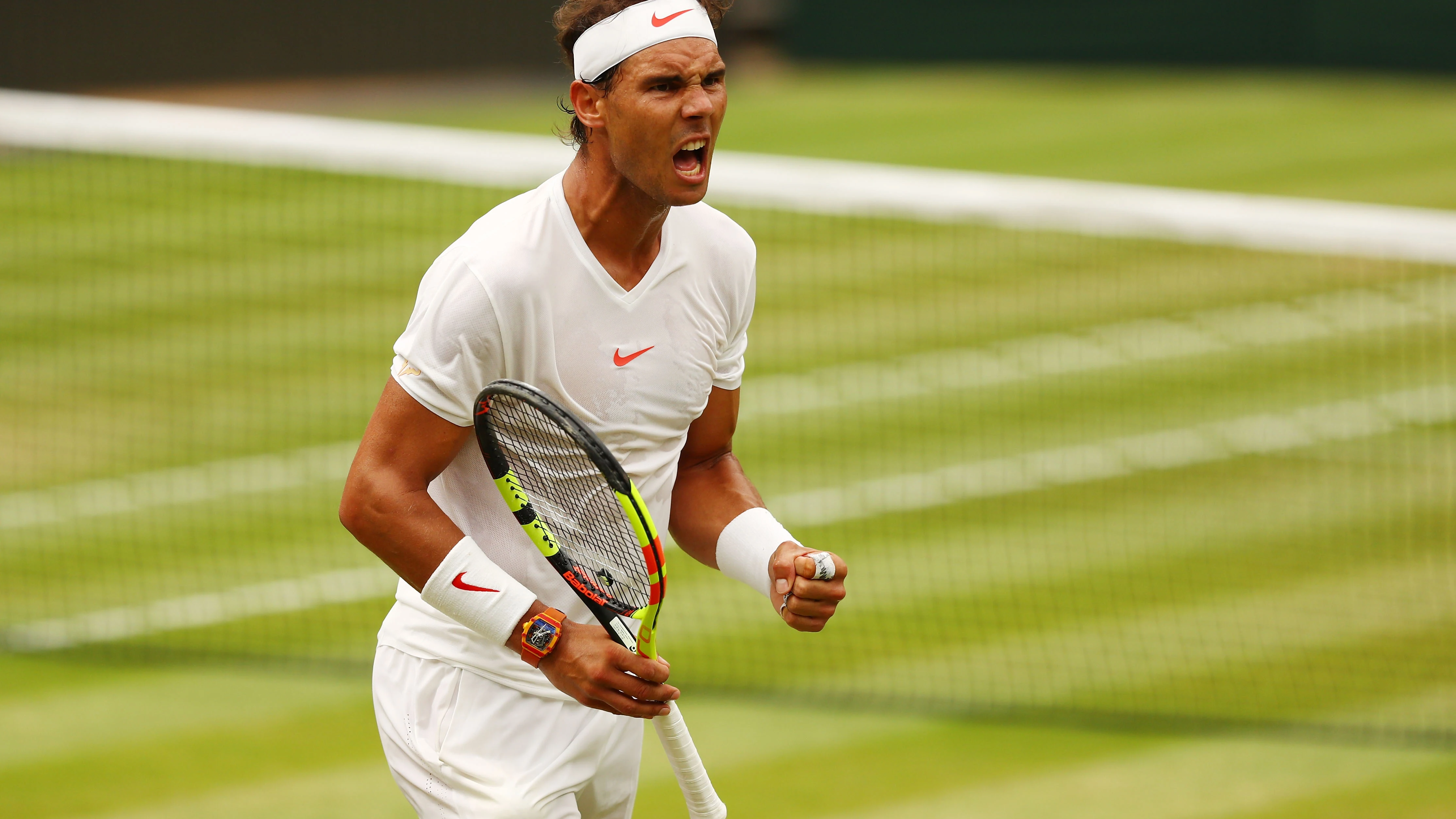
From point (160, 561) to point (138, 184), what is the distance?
880cm

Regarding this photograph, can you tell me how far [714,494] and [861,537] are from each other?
188 inches

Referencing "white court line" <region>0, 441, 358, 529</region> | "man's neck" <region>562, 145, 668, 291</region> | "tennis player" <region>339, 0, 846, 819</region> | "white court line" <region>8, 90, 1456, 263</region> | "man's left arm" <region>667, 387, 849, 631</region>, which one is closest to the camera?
"tennis player" <region>339, 0, 846, 819</region>

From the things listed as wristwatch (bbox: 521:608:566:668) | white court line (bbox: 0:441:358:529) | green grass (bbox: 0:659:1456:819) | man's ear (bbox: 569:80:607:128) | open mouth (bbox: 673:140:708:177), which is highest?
man's ear (bbox: 569:80:607:128)

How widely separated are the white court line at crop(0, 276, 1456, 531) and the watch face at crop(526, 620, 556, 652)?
19.7ft

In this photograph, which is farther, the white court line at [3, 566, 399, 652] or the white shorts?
the white court line at [3, 566, 399, 652]

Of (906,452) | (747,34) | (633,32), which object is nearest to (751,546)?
(633,32)

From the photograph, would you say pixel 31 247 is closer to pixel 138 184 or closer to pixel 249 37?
pixel 138 184

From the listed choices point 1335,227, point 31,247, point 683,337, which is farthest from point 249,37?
point 683,337

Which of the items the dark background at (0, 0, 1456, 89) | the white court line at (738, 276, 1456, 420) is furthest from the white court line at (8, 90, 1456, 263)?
the dark background at (0, 0, 1456, 89)

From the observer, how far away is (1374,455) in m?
9.95

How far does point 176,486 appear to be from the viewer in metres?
9.14

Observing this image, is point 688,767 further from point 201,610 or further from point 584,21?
point 201,610

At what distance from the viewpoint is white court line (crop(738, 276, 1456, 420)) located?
36.1 feet

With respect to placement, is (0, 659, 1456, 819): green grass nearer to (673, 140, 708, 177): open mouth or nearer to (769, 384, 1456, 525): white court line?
(769, 384, 1456, 525): white court line
